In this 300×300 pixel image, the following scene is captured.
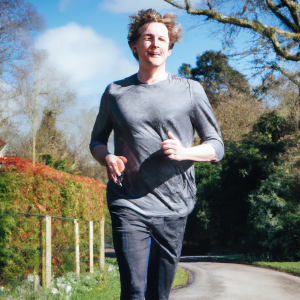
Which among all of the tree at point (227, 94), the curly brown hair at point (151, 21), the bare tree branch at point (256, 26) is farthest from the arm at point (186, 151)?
the tree at point (227, 94)

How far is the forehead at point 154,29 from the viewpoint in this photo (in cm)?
187

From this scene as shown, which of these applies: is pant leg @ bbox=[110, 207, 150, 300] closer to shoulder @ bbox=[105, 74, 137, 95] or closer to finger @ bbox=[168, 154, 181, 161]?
finger @ bbox=[168, 154, 181, 161]

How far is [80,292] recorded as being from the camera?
6500 mm

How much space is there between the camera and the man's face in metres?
1.87

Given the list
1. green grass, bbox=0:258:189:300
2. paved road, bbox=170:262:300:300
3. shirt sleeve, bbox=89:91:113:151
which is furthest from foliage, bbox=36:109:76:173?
shirt sleeve, bbox=89:91:113:151

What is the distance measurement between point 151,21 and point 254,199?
52.0ft

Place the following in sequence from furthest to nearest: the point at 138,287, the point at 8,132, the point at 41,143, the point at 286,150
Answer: the point at 41,143, the point at 8,132, the point at 286,150, the point at 138,287

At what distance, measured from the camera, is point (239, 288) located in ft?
27.2

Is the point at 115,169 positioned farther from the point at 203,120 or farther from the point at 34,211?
the point at 34,211

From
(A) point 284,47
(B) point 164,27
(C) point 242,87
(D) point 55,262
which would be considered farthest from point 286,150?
(B) point 164,27

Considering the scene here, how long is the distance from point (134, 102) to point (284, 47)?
524 inches

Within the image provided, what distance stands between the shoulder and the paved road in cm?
603

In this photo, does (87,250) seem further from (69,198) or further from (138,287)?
(138,287)

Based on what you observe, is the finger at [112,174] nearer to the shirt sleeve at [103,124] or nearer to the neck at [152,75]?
the shirt sleeve at [103,124]
